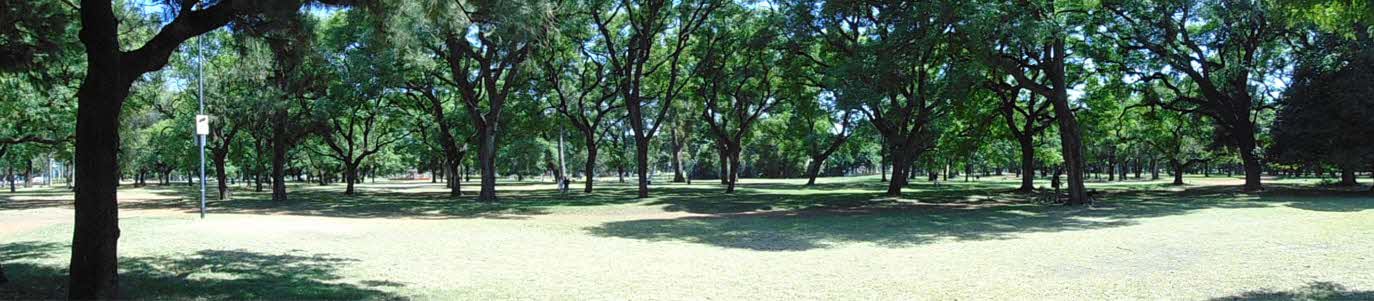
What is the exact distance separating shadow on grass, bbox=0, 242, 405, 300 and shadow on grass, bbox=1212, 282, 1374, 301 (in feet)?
27.9

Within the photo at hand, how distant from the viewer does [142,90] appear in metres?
30.2

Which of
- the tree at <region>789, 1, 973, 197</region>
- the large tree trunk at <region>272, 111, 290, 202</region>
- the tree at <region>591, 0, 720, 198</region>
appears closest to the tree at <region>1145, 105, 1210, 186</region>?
the tree at <region>789, 1, 973, 197</region>

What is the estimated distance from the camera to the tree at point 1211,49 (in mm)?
26484

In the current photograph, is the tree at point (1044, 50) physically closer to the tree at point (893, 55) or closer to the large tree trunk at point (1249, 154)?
the tree at point (893, 55)

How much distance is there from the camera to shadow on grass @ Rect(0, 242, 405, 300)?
726cm

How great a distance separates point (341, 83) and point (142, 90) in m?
8.74

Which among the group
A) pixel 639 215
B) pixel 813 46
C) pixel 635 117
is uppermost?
pixel 813 46

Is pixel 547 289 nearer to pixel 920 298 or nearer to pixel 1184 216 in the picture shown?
pixel 920 298

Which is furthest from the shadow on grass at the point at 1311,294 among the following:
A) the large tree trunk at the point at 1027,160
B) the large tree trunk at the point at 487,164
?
the large tree trunk at the point at 1027,160

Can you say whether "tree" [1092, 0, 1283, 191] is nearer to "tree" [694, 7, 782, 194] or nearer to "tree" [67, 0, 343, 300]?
"tree" [694, 7, 782, 194]

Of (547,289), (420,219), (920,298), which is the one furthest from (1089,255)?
(420,219)

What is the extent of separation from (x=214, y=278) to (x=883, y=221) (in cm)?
1422

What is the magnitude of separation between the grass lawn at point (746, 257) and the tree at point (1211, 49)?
9991 mm

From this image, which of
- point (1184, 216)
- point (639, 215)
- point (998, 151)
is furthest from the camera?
point (998, 151)
